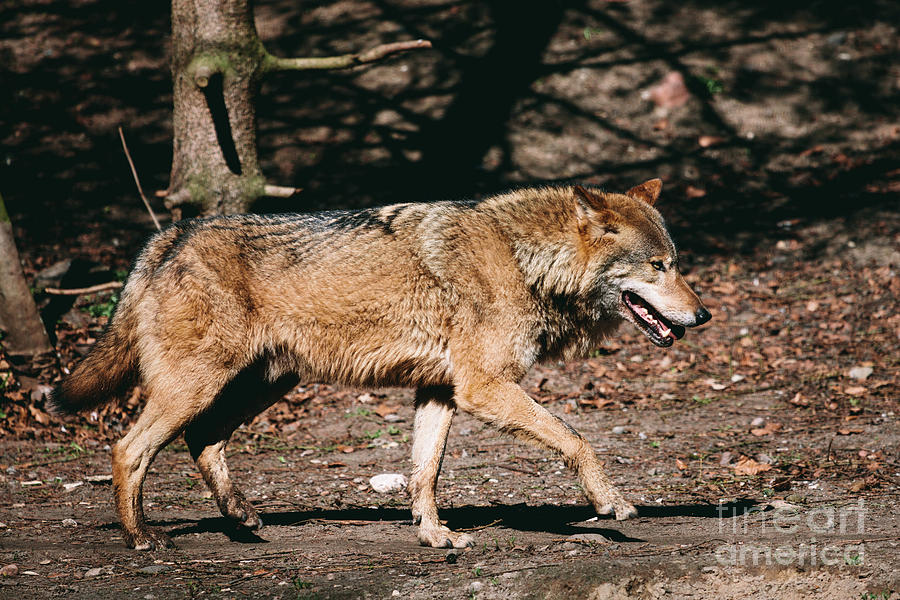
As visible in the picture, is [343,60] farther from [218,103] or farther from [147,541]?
[147,541]

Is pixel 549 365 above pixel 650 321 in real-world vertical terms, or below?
below

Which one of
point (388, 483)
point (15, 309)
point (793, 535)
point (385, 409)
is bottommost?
point (385, 409)

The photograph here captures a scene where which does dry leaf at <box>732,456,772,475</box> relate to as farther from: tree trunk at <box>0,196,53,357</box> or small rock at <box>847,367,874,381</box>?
tree trunk at <box>0,196,53,357</box>

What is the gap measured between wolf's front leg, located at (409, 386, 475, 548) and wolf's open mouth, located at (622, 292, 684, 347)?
1.23 metres

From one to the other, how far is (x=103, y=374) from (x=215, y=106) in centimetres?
273

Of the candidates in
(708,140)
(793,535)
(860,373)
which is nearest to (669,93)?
(708,140)

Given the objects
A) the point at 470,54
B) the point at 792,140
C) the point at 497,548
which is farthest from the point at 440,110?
the point at 497,548

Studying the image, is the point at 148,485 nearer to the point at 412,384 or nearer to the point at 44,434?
the point at 44,434

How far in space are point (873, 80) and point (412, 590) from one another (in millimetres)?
11586

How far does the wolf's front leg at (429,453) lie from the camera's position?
5.07 meters

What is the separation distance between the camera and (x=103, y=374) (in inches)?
203

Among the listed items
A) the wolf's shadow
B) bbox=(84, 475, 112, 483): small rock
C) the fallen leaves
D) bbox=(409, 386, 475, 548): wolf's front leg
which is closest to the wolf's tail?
the wolf's shadow

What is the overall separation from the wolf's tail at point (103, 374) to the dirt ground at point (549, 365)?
0.81 metres

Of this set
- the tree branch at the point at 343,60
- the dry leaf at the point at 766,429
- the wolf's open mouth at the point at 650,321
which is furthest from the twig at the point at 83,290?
the dry leaf at the point at 766,429
